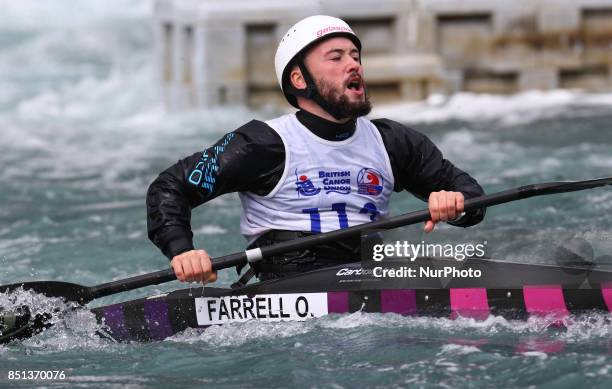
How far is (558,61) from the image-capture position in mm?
11898

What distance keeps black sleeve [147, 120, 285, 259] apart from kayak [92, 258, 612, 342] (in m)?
0.32

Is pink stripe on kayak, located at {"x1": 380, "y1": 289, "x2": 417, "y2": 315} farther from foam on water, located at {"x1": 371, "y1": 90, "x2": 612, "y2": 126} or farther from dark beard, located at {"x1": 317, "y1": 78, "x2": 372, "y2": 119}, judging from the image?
foam on water, located at {"x1": 371, "y1": 90, "x2": 612, "y2": 126}

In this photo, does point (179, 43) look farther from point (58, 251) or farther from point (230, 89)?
point (58, 251)

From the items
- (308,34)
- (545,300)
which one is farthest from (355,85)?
(545,300)

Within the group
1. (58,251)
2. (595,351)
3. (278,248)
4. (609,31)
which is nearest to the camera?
(595,351)

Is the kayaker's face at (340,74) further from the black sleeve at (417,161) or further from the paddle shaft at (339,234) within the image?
the paddle shaft at (339,234)

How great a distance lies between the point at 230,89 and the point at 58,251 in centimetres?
502

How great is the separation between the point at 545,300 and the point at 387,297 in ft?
2.03

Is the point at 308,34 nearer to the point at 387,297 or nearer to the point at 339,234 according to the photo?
the point at 339,234

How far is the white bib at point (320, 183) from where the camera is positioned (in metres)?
4.95

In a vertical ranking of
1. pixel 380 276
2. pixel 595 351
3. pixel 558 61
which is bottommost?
pixel 595 351

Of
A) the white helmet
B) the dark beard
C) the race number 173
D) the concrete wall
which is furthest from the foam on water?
the race number 173

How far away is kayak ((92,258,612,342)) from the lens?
183 inches

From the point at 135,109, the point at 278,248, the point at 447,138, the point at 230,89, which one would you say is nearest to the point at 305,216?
the point at 278,248
